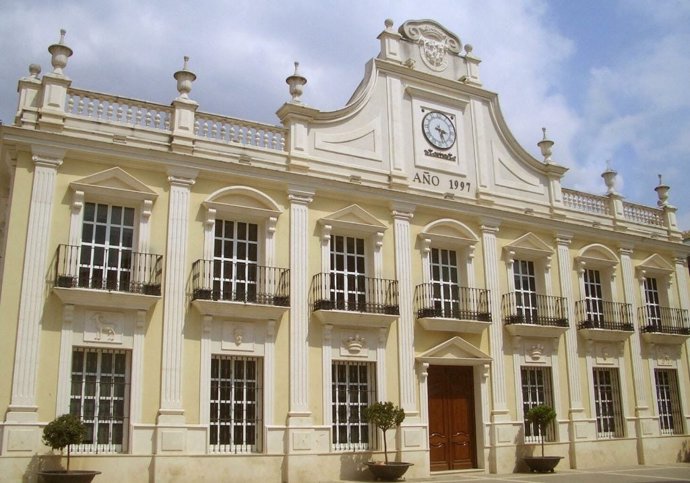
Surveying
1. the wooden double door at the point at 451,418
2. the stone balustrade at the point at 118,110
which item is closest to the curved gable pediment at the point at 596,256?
the wooden double door at the point at 451,418

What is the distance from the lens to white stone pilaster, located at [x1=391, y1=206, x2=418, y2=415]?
1705 centimetres

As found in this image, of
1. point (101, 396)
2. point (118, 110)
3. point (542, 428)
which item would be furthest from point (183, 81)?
point (542, 428)

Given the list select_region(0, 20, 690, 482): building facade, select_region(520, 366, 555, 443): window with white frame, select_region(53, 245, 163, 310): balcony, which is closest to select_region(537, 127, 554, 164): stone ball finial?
select_region(0, 20, 690, 482): building facade

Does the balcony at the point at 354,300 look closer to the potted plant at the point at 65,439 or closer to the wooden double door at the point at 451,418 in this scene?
the wooden double door at the point at 451,418

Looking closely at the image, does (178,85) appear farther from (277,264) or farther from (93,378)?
(93,378)

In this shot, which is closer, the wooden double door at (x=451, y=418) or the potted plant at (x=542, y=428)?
the wooden double door at (x=451, y=418)

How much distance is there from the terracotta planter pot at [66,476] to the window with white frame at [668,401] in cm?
1649

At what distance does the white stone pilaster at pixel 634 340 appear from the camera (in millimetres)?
21078

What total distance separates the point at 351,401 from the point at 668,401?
1118 cm

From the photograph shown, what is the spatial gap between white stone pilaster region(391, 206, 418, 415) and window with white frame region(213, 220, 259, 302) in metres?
3.60

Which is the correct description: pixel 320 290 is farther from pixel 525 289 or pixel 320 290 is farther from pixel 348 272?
pixel 525 289

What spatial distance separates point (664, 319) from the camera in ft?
74.8

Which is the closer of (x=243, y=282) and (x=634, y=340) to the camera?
(x=243, y=282)

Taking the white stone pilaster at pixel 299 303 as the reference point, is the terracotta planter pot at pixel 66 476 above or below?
below
